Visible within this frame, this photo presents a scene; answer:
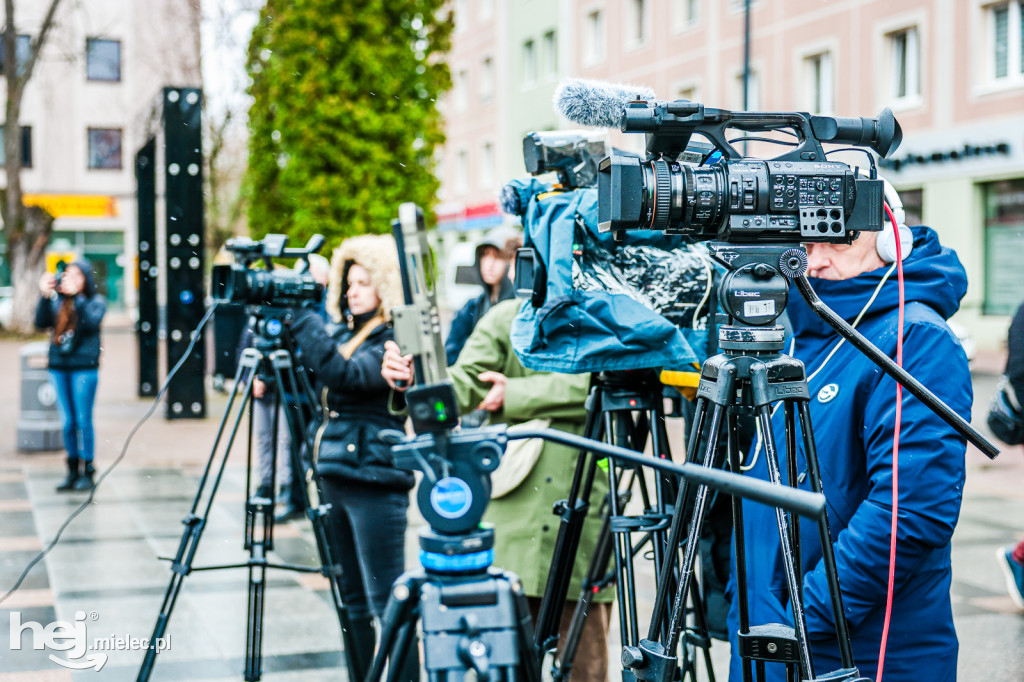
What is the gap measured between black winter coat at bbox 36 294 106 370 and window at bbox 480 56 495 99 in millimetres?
25270

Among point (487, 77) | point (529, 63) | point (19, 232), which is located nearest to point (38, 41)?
point (19, 232)

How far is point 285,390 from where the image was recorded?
144 inches

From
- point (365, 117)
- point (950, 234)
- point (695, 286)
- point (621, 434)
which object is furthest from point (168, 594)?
point (950, 234)

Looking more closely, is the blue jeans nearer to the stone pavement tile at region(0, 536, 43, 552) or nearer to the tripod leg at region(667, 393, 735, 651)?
the stone pavement tile at region(0, 536, 43, 552)

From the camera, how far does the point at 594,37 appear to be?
2556cm

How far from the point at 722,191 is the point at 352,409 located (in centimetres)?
216

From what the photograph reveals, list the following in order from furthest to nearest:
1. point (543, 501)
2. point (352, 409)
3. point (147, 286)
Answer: point (147, 286) < point (352, 409) < point (543, 501)

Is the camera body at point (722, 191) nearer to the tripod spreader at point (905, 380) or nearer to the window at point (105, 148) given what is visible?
the tripod spreader at point (905, 380)

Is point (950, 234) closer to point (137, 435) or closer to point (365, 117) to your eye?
point (365, 117)

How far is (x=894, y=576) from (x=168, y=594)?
2163 millimetres

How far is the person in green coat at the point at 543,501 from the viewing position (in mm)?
3371

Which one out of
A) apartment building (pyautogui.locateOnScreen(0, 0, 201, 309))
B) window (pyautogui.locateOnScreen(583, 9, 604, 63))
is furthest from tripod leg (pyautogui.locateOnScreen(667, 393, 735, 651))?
window (pyautogui.locateOnScreen(583, 9, 604, 63))

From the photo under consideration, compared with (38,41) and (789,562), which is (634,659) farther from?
(38,41)

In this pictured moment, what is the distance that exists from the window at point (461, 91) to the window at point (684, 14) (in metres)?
12.0
